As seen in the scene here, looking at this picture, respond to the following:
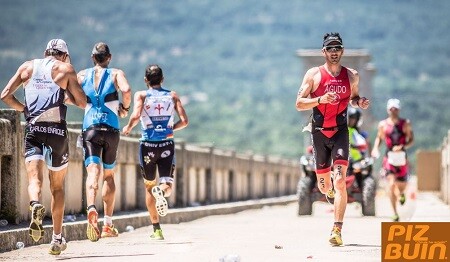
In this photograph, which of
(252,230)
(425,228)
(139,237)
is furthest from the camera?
(252,230)

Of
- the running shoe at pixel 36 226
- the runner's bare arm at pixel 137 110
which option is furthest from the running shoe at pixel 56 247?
the runner's bare arm at pixel 137 110

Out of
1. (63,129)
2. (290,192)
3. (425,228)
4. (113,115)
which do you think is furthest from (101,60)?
(290,192)

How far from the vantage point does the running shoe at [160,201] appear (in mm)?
16312

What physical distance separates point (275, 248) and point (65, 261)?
2.43m

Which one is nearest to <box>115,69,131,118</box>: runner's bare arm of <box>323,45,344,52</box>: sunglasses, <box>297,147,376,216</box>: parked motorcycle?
<box>323,45,344,52</box>: sunglasses

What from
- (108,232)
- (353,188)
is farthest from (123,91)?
(353,188)

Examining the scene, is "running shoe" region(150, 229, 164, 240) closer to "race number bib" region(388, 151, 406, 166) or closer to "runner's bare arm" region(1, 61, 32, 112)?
"runner's bare arm" region(1, 61, 32, 112)

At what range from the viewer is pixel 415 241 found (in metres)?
10.8

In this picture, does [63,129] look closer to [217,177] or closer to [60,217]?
[60,217]

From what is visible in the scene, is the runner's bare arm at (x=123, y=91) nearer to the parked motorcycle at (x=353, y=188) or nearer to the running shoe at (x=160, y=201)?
the running shoe at (x=160, y=201)

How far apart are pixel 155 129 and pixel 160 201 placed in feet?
3.22

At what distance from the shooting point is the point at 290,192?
49625 mm

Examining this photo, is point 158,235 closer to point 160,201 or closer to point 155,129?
point 160,201

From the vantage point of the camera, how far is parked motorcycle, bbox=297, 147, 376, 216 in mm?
24391
